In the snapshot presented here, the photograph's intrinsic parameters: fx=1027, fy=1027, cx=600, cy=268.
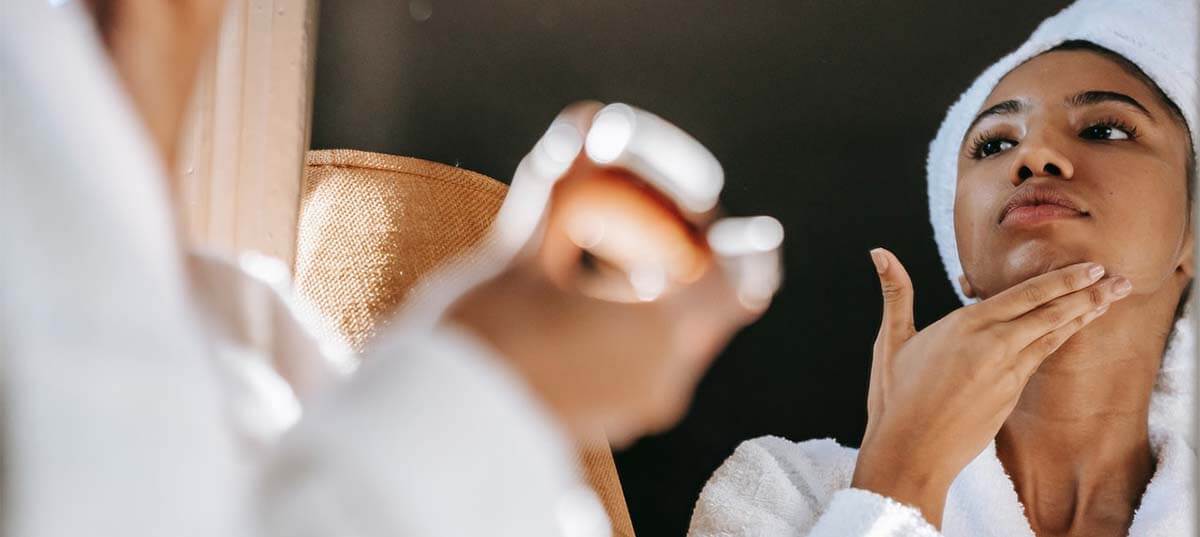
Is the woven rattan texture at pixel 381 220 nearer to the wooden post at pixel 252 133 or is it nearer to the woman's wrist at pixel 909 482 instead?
the wooden post at pixel 252 133

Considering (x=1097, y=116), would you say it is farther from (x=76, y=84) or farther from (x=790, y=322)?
(x=76, y=84)

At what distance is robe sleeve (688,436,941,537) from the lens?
0.60 meters

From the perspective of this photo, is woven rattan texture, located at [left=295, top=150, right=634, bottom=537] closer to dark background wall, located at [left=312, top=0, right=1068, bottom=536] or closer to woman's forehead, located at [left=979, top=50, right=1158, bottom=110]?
dark background wall, located at [left=312, top=0, right=1068, bottom=536]

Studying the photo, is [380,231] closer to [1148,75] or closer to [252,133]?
[252,133]

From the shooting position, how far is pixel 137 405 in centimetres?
16

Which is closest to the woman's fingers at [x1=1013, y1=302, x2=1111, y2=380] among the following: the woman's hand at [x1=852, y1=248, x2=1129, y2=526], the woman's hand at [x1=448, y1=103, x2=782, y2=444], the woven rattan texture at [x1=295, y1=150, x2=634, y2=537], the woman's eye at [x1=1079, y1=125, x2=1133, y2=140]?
the woman's hand at [x1=852, y1=248, x2=1129, y2=526]

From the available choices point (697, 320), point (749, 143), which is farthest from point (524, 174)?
point (749, 143)

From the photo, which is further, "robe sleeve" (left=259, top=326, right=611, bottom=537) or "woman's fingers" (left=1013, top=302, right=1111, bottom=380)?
"woman's fingers" (left=1013, top=302, right=1111, bottom=380)

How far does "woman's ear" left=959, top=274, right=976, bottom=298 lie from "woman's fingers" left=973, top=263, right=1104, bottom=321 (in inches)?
1.6

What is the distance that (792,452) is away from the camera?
643mm

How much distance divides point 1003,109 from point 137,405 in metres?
0.61

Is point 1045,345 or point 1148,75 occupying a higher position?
point 1148,75

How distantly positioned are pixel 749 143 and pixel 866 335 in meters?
0.14

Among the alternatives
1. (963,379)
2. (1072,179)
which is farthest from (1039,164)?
(963,379)
